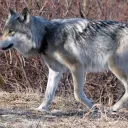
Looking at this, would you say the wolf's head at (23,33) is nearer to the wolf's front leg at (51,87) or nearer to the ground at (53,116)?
the wolf's front leg at (51,87)

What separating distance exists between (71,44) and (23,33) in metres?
0.77

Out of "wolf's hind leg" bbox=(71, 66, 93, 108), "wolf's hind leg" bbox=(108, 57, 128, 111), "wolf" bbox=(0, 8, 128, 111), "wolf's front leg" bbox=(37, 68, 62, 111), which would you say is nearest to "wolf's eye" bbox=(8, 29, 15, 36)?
"wolf" bbox=(0, 8, 128, 111)

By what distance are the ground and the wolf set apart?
0.33 m

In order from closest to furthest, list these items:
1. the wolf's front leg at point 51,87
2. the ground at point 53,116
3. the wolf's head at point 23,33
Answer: the ground at point 53,116, the wolf's head at point 23,33, the wolf's front leg at point 51,87

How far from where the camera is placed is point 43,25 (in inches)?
279

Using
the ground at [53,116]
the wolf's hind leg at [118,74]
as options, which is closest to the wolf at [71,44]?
the wolf's hind leg at [118,74]

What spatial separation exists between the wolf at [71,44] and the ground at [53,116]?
33 centimetres

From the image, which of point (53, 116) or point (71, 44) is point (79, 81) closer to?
point (71, 44)

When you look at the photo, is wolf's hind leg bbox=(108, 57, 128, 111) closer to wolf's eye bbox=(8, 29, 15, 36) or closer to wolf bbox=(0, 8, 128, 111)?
wolf bbox=(0, 8, 128, 111)

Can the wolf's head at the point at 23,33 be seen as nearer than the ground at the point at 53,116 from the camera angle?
No

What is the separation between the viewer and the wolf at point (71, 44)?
22.6 feet

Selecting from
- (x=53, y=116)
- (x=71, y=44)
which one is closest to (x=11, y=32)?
(x=71, y=44)

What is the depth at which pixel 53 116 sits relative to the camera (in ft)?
21.2

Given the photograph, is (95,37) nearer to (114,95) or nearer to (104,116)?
(104,116)
